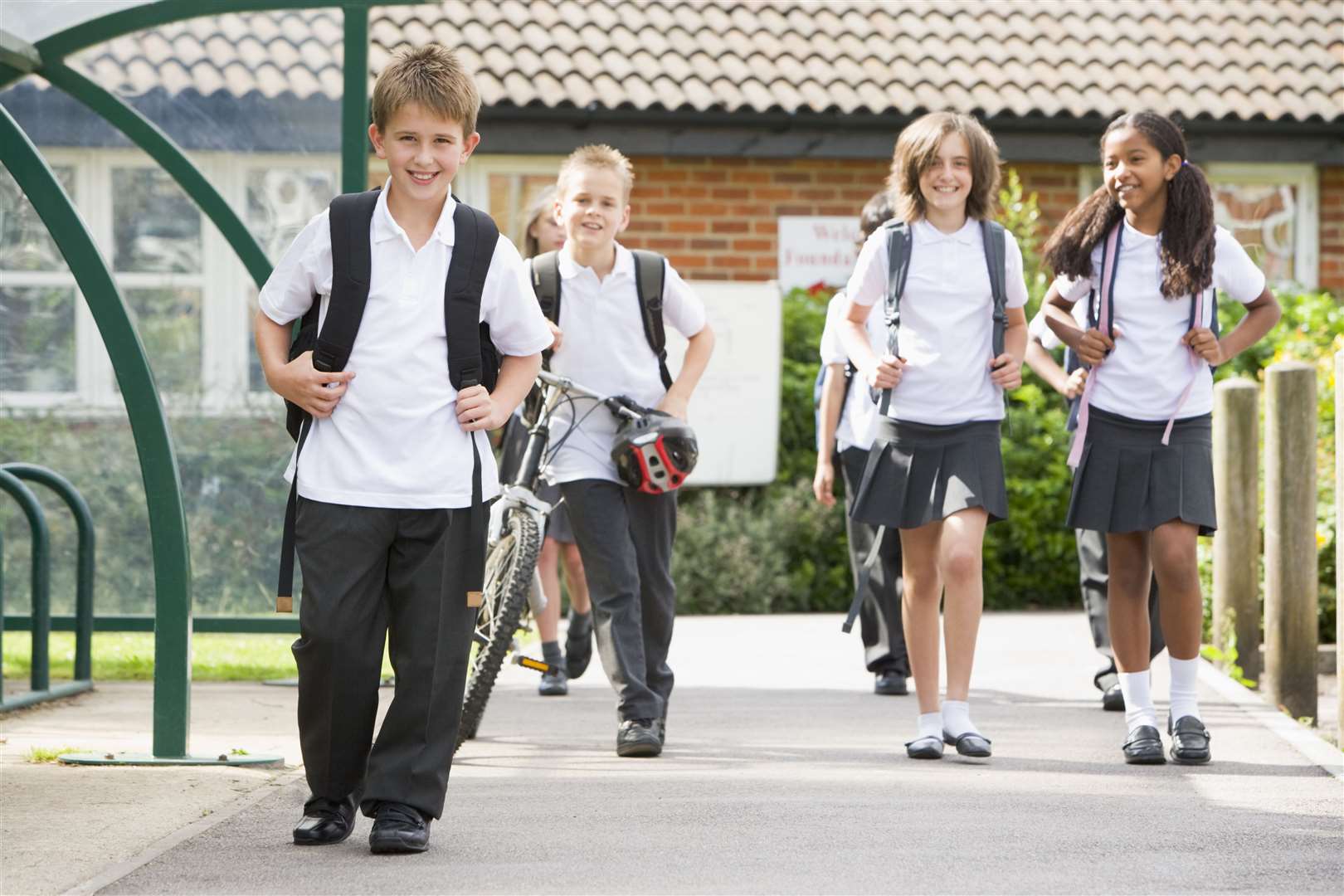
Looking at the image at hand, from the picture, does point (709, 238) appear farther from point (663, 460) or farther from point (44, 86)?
point (663, 460)

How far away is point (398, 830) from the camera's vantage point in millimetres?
4398

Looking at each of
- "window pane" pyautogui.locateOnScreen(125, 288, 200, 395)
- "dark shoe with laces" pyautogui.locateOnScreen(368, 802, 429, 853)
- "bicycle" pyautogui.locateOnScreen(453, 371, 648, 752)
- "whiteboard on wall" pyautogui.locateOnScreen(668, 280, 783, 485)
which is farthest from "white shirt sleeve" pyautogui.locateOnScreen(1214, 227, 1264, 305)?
"whiteboard on wall" pyautogui.locateOnScreen(668, 280, 783, 485)

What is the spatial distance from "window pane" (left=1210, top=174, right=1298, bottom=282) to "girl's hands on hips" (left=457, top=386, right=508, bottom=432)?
422 inches

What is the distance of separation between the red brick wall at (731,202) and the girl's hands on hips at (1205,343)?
25.2 ft

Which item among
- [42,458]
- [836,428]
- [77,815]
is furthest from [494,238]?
[42,458]

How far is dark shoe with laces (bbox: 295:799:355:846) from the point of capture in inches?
177

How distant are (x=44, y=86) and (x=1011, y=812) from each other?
16.5ft

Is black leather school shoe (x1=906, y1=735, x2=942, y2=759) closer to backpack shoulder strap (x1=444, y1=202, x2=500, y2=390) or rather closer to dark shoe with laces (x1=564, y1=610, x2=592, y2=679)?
dark shoe with laces (x1=564, y1=610, x2=592, y2=679)

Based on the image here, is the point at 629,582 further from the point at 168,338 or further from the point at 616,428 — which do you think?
the point at 168,338

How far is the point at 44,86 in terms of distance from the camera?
7.76 m

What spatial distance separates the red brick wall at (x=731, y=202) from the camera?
13.4 m

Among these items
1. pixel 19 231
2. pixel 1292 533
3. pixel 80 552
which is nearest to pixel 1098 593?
pixel 1292 533

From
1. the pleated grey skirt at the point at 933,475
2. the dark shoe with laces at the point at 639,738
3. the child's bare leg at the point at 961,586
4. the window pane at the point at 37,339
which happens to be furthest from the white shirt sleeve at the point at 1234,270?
the window pane at the point at 37,339

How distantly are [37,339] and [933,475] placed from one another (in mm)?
3947
